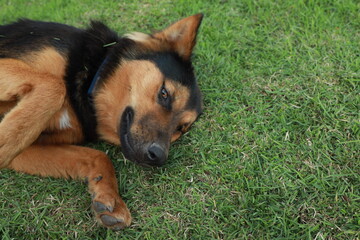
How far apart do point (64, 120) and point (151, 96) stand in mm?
983

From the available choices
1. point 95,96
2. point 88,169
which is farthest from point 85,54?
point 88,169

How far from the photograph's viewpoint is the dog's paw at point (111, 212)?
2758mm

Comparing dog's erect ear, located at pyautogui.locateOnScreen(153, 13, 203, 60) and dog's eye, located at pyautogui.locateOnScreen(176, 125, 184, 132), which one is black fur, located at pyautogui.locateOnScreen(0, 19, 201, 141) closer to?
dog's erect ear, located at pyautogui.locateOnScreen(153, 13, 203, 60)

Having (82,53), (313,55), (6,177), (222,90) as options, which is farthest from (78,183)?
(313,55)

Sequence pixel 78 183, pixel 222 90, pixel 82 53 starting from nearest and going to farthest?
pixel 78 183
pixel 82 53
pixel 222 90

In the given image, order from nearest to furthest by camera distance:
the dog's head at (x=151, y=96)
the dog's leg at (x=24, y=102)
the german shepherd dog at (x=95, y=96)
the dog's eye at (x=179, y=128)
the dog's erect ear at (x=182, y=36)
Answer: the dog's leg at (x=24, y=102)
the german shepherd dog at (x=95, y=96)
the dog's head at (x=151, y=96)
the dog's eye at (x=179, y=128)
the dog's erect ear at (x=182, y=36)

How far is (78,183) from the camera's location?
323 cm

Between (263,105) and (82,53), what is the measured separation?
83.0 inches

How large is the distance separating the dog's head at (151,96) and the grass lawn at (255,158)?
0.88ft

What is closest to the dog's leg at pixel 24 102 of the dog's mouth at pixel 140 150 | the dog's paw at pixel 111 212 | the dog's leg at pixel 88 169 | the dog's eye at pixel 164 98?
the dog's leg at pixel 88 169

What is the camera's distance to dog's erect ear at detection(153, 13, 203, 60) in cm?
361

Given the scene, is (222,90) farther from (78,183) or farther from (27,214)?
(27,214)

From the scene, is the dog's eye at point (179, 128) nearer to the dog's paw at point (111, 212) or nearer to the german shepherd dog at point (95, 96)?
the german shepherd dog at point (95, 96)

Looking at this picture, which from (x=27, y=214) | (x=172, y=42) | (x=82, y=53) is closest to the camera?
(x=27, y=214)
